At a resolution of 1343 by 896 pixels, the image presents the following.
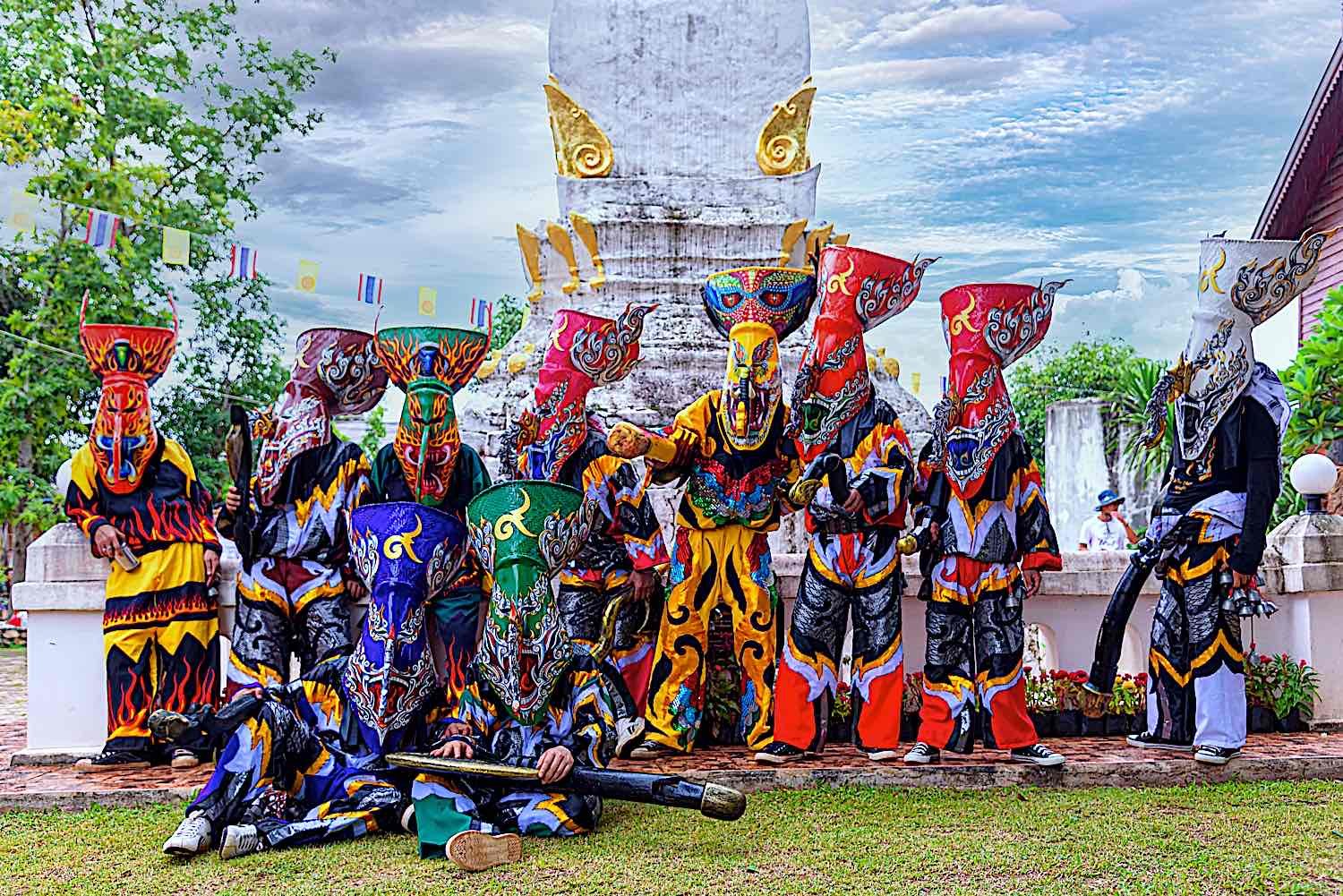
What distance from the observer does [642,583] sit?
19.1 ft

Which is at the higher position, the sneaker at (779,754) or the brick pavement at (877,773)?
the sneaker at (779,754)

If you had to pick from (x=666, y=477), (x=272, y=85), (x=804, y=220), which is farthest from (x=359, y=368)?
(x=272, y=85)

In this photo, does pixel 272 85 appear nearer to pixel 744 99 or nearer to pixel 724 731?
pixel 744 99

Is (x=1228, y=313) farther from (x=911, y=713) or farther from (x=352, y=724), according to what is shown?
(x=352, y=724)

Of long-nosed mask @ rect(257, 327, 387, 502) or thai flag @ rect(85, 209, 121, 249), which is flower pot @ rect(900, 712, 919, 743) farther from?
thai flag @ rect(85, 209, 121, 249)

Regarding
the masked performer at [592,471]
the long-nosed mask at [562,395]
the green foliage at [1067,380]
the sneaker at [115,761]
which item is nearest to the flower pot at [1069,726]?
the masked performer at [592,471]

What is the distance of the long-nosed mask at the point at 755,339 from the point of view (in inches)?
225

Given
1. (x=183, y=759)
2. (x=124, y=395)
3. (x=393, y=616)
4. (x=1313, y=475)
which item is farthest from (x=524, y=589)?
(x=1313, y=475)

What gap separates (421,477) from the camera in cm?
522

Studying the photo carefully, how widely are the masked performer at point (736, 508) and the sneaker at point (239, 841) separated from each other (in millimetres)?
1814

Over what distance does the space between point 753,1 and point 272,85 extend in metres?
6.58

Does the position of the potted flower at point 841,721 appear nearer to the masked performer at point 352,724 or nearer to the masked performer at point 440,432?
the masked performer at point 440,432

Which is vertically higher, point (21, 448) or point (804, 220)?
point (804, 220)

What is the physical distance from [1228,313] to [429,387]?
3384 mm
